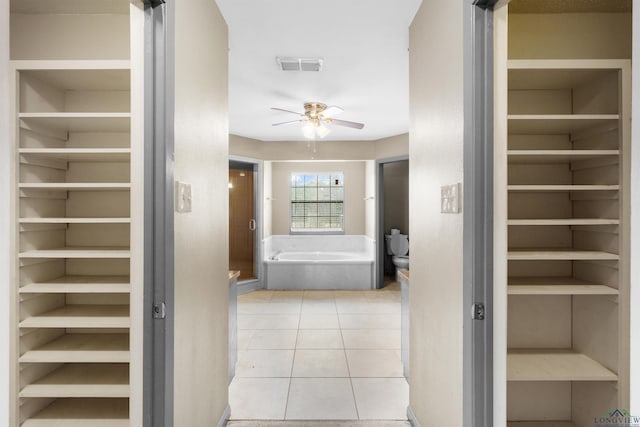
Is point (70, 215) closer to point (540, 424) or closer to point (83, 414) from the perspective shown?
point (83, 414)

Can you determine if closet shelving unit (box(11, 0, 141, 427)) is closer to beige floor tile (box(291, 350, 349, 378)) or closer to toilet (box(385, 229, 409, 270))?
beige floor tile (box(291, 350, 349, 378))

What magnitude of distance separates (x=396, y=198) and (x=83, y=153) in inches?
240

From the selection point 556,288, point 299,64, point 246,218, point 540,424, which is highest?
point 299,64

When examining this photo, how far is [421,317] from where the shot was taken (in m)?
2.07

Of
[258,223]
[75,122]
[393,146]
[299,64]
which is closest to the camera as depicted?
[75,122]

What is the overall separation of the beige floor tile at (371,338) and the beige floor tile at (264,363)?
0.65 m

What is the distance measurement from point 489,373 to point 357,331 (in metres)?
2.61

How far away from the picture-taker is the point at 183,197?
1547 mm

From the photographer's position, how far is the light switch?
1.50 metres

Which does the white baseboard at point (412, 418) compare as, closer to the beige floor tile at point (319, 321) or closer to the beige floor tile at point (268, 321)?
the beige floor tile at point (319, 321)

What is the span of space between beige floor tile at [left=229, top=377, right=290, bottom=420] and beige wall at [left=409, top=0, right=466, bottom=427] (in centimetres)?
89

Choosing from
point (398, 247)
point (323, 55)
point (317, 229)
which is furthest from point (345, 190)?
point (323, 55)

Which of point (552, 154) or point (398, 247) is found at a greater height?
point (552, 154)

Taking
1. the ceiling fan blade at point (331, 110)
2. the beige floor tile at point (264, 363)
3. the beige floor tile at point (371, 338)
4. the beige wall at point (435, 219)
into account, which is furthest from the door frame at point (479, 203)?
the ceiling fan blade at point (331, 110)
